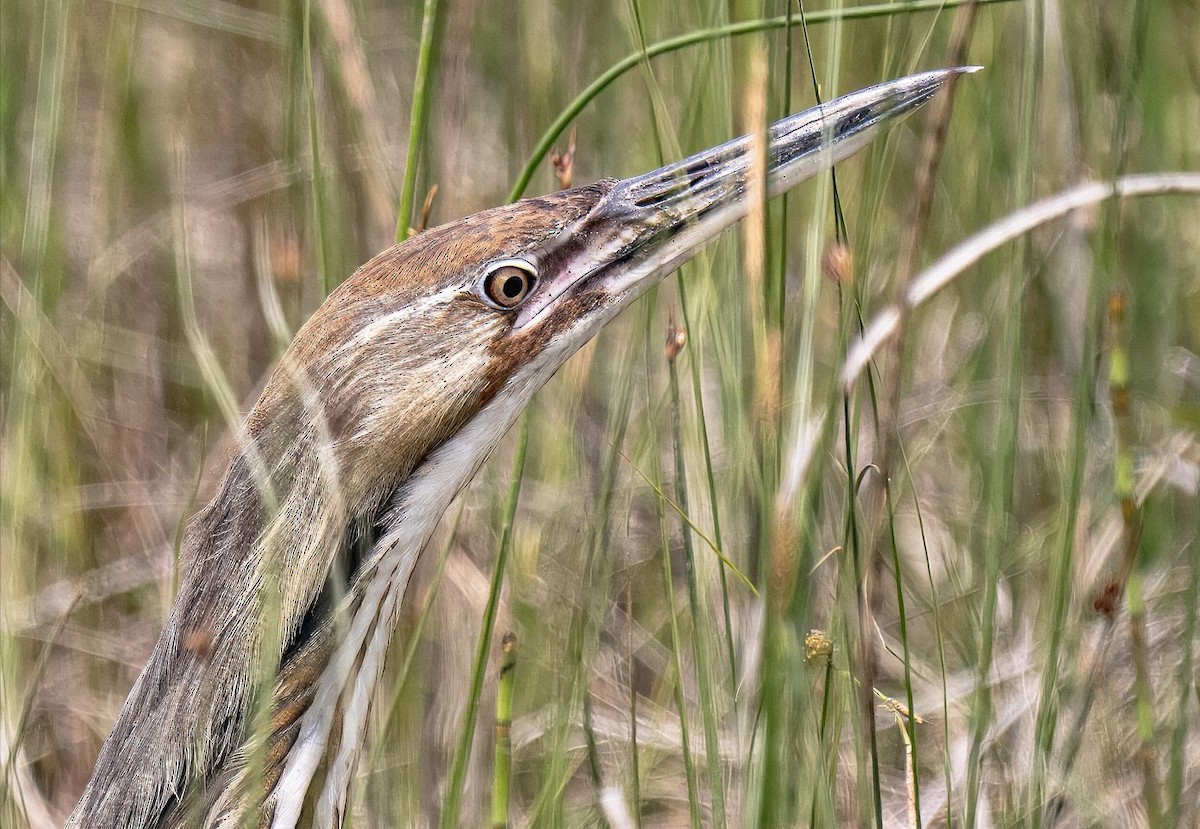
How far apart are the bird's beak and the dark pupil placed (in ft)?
0.07

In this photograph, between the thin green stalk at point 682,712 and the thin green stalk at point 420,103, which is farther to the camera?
the thin green stalk at point 420,103

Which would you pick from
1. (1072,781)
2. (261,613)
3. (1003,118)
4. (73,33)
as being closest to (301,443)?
(261,613)

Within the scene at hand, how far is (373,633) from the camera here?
166 cm

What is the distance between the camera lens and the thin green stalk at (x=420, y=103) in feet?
5.70

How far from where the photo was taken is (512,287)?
1678mm

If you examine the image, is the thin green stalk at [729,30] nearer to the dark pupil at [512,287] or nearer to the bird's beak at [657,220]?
the bird's beak at [657,220]

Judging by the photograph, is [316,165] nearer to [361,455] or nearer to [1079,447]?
[361,455]

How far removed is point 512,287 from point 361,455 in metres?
0.27

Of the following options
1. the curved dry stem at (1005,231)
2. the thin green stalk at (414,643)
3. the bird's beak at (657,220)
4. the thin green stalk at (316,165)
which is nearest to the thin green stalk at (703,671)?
the bird's beak at (657,220)

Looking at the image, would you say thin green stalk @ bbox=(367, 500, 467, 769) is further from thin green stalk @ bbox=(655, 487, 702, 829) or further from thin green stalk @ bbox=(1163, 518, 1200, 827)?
thin green stalk @ bbox=(1163, 518, 1200, 827)

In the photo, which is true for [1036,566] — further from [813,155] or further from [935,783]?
[813,155]

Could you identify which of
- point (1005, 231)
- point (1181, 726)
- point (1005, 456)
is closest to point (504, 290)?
point (1005, 456)

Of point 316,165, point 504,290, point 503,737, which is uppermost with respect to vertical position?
A: point 316,165

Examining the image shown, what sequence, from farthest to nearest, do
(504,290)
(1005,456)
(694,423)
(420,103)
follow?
(694,423) → (420,103) → (504,290) → (1005,456)
